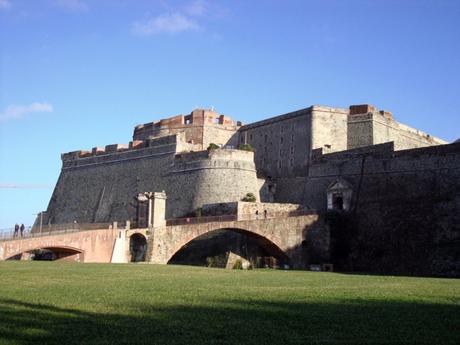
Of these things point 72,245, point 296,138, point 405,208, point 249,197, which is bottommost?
point 72,245

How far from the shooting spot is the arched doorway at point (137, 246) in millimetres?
40719

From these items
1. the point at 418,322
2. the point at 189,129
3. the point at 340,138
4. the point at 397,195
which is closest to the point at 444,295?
the point at 418,322

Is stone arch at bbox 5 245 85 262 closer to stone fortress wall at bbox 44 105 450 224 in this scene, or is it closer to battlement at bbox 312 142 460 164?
stone fortress wall at bbox 44 105 450 224

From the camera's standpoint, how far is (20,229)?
143 ft

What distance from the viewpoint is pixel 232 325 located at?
1180 centimetres

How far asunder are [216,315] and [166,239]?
27.3 m

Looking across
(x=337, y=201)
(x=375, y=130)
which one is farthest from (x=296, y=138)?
(x=337, y=201)

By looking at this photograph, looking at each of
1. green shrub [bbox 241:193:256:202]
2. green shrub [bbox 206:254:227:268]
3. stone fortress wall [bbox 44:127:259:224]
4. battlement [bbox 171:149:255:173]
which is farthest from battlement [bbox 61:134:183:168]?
green shrub [bbox 206:254:227:268]

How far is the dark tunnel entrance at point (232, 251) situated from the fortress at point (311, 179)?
9.10ft

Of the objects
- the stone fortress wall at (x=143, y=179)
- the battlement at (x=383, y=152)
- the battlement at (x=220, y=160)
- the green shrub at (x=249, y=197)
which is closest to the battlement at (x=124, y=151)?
the stone fortress wall at (x=143, y=179)

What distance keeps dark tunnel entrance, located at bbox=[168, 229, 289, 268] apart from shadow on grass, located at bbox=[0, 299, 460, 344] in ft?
93.6

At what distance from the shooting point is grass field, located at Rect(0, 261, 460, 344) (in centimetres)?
1052

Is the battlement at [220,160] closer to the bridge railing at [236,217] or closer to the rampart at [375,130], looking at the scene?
the bridge railing at [236,217]

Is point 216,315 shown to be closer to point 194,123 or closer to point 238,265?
point 238,265
